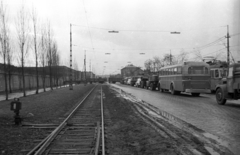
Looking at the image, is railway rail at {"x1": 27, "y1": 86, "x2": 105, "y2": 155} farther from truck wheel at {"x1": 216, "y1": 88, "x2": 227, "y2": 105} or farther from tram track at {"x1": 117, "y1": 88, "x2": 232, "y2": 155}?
truck wheel at {"x1": 216, "y1": 88, "x2": 227, "y2": 105}

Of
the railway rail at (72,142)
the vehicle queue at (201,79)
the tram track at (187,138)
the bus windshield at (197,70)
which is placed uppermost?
the bus windshield at (197,70)

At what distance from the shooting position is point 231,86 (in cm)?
1301

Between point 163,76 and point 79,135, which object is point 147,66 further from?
point 79,135

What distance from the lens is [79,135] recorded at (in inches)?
280

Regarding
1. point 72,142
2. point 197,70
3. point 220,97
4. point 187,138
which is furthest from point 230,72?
point 72,142

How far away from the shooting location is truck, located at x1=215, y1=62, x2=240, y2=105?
41.3ft

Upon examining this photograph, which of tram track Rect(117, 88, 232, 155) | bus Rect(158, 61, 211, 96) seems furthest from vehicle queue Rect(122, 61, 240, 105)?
tram track Rect(117, 88, 232, 155)

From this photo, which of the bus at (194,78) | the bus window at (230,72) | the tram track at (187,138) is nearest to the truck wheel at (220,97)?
the bus window at (230,72)

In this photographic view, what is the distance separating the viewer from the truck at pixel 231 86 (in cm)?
1258

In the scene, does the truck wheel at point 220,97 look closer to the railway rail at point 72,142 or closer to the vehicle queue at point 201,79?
the vehicle queue at point 201,79

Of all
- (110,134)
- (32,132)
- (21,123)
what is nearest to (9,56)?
(21,123)

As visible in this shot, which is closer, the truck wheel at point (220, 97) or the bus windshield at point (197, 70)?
the truck wheel at point (220, 97)

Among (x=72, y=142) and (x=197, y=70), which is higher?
(x=197, y=70)

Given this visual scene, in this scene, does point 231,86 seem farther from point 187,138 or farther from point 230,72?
point 187,138
